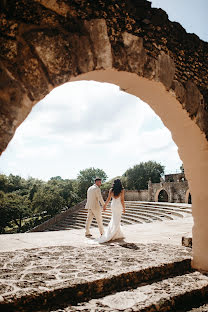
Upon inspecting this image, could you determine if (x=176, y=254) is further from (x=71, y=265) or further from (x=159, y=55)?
(x=159, y=55)

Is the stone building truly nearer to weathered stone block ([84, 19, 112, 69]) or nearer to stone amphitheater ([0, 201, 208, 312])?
stone amphitheater ([0, 201, 208, 312])

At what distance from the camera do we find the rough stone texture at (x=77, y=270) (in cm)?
204

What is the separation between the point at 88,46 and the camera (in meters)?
1.75

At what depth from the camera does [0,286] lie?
215 centimetres

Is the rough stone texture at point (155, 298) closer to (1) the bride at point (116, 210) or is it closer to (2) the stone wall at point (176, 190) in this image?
(1) the bride at point (116, 210)

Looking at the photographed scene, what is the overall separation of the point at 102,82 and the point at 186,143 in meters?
1.48

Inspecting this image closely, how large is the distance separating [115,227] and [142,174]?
39.0 m

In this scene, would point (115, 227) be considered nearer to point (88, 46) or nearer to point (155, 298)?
point (155, 298)

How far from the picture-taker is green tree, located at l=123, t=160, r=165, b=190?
41.8 meters

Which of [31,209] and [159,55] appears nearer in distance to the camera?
[159,55]

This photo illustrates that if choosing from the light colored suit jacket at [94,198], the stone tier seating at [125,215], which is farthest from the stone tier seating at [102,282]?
the stone tier seating at [125,215]

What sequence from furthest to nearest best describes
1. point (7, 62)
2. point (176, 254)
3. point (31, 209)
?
point (31, 209)
point (176, 254)
point (7, 62)

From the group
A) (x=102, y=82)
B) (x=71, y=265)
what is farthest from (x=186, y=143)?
(x=71, y=265)

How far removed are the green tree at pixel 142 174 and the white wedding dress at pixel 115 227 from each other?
36875 mm
